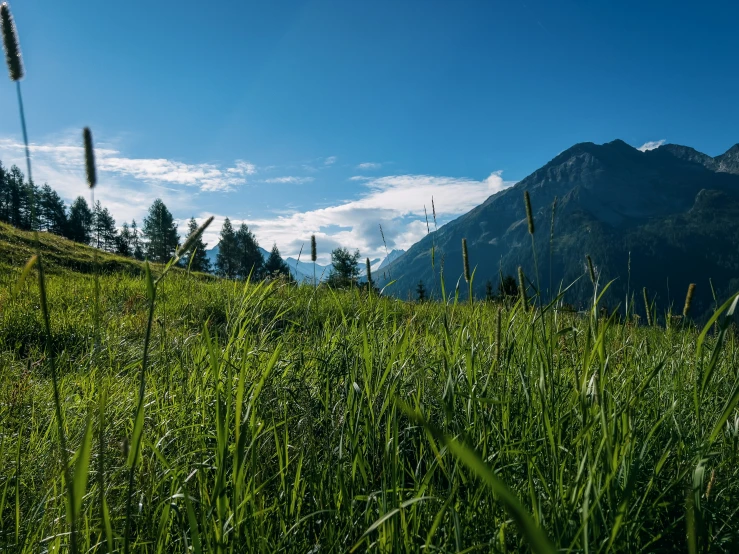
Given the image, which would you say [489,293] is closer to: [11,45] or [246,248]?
[11,45]

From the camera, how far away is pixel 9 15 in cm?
111

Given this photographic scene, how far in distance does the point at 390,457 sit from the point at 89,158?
4.78 feet

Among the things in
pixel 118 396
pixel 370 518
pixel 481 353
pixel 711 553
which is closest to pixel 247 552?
pixel 370 518

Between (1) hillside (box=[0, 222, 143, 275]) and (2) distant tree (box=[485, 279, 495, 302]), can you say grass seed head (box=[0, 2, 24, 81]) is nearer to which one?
(2) distant tree (box=[485, 279, 495, 302])

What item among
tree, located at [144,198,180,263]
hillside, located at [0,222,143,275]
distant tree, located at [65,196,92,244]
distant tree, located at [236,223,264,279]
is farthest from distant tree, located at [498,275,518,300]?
distant tree, located at [65,196,92,244]

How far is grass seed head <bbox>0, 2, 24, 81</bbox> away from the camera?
108 cm

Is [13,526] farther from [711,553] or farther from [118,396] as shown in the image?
[711,553]

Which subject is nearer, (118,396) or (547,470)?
(547,470)

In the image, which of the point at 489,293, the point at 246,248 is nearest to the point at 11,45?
the point at 489,293

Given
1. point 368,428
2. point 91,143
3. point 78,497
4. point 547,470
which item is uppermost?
point 91,143

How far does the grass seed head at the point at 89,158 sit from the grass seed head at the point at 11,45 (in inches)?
6.7

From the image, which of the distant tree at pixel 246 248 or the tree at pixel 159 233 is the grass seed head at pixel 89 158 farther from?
the distant tree at pixel 246 248

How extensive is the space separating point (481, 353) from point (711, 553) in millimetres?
1462

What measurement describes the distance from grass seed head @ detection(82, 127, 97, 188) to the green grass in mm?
569
